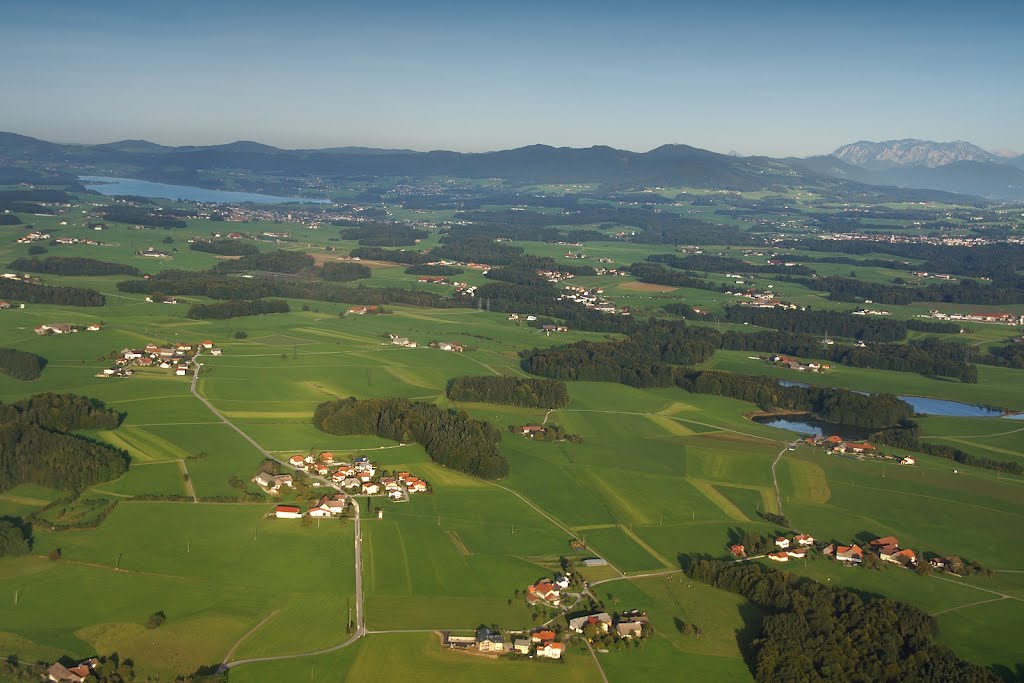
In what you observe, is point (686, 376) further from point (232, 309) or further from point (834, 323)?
point (232, 309)

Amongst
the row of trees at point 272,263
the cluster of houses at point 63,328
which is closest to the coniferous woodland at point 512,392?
the cluster of houses at point 63,328

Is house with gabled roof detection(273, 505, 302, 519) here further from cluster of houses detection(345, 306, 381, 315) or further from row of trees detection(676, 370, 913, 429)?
cluster of houses detection(345, 306, 381, 315)

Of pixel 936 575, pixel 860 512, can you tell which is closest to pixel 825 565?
pixel 936 575

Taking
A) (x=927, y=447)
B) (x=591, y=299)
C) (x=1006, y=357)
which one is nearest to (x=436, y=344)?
(x=591, y=299)

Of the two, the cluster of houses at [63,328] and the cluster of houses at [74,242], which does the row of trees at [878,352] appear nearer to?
A: the cluster of houses at [63,328]

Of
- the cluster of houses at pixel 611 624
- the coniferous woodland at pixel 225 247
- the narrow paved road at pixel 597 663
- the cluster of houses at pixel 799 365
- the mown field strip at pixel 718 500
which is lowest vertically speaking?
the narrow paved road at pixel 597 663

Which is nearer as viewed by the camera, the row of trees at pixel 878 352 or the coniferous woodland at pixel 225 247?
the row of trees at pixel 878 352

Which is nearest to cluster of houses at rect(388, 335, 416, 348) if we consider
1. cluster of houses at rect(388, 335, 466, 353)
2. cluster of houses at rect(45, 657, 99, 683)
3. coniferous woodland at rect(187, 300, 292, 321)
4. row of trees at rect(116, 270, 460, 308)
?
cluster of houses at rect(388, 335, 466, 353)
